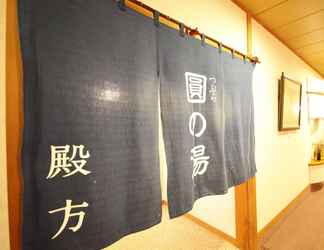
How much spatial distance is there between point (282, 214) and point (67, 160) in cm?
247

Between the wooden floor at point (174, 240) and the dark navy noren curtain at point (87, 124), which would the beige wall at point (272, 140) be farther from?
the dark navy noren curtain at point (87, 124)

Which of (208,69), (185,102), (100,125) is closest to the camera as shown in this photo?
(100,125)

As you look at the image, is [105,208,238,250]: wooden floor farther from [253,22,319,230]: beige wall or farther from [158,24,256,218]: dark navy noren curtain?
[158,24,256,218]: dark navy noren curtain

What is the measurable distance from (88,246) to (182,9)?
133cm

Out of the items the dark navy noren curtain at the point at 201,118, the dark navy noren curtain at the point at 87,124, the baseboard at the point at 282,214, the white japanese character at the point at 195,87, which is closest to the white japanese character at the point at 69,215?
the dark navy noren curtain at the point at 87,124

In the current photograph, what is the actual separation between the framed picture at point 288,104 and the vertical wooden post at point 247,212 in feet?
2.66

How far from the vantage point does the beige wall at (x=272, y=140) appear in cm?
163

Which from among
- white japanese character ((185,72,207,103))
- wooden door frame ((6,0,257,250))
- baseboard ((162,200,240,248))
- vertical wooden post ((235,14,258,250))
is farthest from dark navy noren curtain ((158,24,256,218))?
baseboard ((162,200,240,248))

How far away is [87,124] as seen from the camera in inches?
23.5

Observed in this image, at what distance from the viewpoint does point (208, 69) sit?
1.01 metres

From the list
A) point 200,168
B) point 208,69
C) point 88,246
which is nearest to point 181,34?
point 208,69

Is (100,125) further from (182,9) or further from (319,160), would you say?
(319,160)

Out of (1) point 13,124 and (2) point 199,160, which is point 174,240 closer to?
(2) point 199,160

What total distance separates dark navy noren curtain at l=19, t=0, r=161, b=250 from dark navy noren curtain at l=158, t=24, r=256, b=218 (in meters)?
0.09
